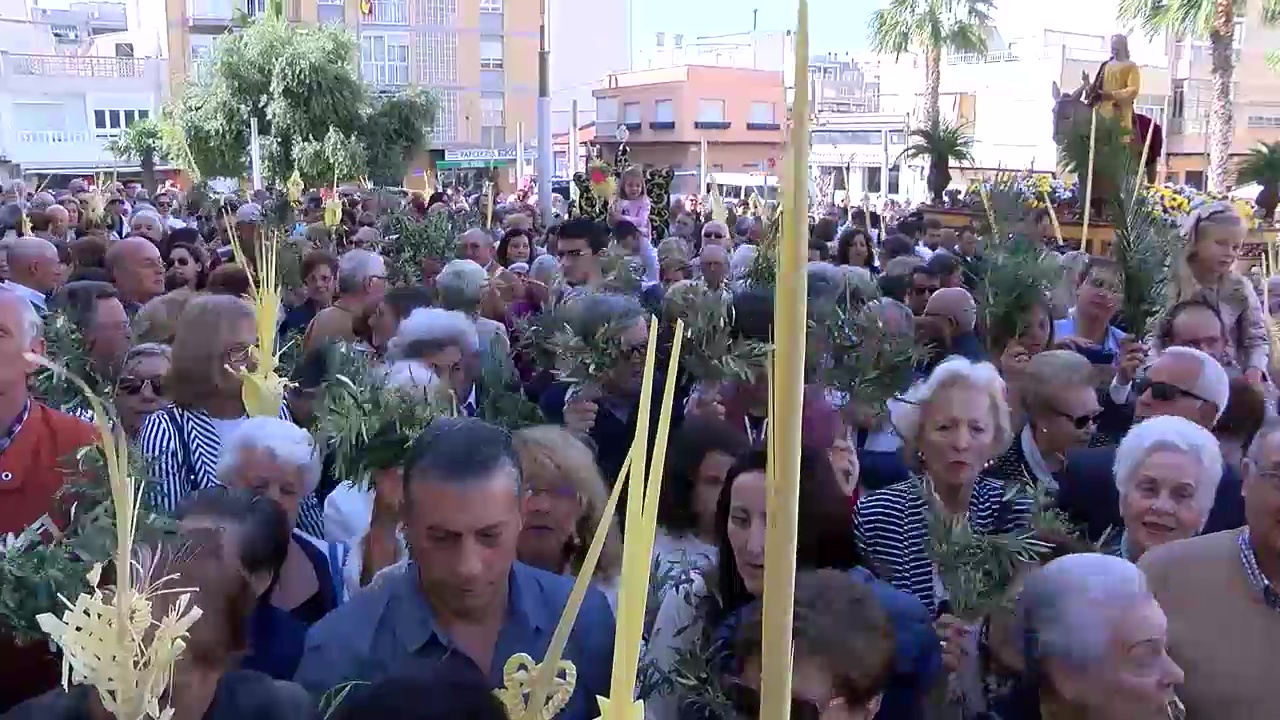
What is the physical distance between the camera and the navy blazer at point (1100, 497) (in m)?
3.03

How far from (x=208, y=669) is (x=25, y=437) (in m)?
1.39

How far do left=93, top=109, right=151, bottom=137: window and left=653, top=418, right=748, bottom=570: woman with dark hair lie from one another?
38.5 m

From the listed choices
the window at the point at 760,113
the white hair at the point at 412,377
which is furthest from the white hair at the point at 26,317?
the window at the point at 760,113

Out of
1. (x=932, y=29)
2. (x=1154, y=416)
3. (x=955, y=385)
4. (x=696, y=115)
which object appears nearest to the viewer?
(x=955, y=385)

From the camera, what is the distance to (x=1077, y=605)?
2057 millimetres

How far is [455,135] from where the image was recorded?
4481cm

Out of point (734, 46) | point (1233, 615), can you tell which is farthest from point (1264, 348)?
point (734, 46)

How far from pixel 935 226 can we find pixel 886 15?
18.5 m

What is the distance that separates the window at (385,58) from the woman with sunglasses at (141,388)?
4051 centimetres

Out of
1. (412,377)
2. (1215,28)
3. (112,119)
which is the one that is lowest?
(412,377)

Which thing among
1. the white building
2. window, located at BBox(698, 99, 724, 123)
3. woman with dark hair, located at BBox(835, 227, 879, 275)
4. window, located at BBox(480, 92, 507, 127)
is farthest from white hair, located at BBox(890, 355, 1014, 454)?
window, located at BBox(698, 99, 724, 123)

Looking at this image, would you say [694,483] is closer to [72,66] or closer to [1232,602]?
[1232,602]

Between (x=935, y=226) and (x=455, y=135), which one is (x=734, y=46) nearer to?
(x=455, y=135)

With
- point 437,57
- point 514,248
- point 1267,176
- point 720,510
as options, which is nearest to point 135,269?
point 514,248
